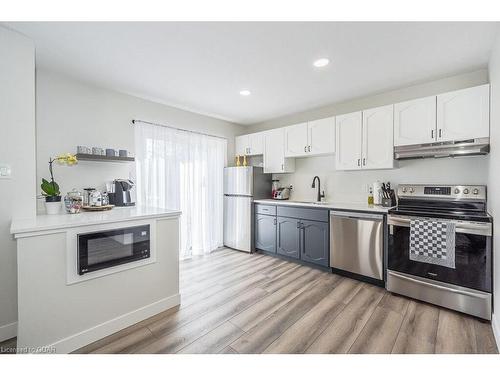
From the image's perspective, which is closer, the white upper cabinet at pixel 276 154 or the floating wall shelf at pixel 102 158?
the floating wall shelf at pixel 102 158

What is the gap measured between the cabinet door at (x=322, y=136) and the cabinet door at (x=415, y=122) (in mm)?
803

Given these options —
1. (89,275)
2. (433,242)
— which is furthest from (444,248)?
(89,275)

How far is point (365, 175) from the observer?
10.7 ft

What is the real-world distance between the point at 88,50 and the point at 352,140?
3111 mm

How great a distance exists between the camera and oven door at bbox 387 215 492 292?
1.94 m

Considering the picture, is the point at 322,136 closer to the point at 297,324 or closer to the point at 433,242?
the point at 433,242

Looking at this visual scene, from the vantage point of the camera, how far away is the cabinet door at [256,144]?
415 cm

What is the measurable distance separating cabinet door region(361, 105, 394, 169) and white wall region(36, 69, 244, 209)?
300 centimetres

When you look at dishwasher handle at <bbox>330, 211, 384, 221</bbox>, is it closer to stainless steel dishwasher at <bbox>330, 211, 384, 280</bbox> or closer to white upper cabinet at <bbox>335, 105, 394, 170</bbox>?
Answer: stainless steel dishwasher at <bbox>330, 211, 384, 280</bbox>

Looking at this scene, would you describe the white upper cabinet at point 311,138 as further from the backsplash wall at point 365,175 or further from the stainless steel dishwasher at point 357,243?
the stainless steel dishwasher at point 357,243

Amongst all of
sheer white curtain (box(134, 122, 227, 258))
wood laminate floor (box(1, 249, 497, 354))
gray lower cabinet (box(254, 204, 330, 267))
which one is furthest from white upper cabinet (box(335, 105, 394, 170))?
sheer white curtain (box(134, 122, 227, 258))

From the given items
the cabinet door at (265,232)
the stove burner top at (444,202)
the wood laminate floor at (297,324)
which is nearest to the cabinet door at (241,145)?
the cabinet door at (265,232)

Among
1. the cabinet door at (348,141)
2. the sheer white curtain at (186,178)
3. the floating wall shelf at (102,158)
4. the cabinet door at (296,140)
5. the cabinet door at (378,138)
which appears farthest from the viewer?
the cabinet door at (296,140)
